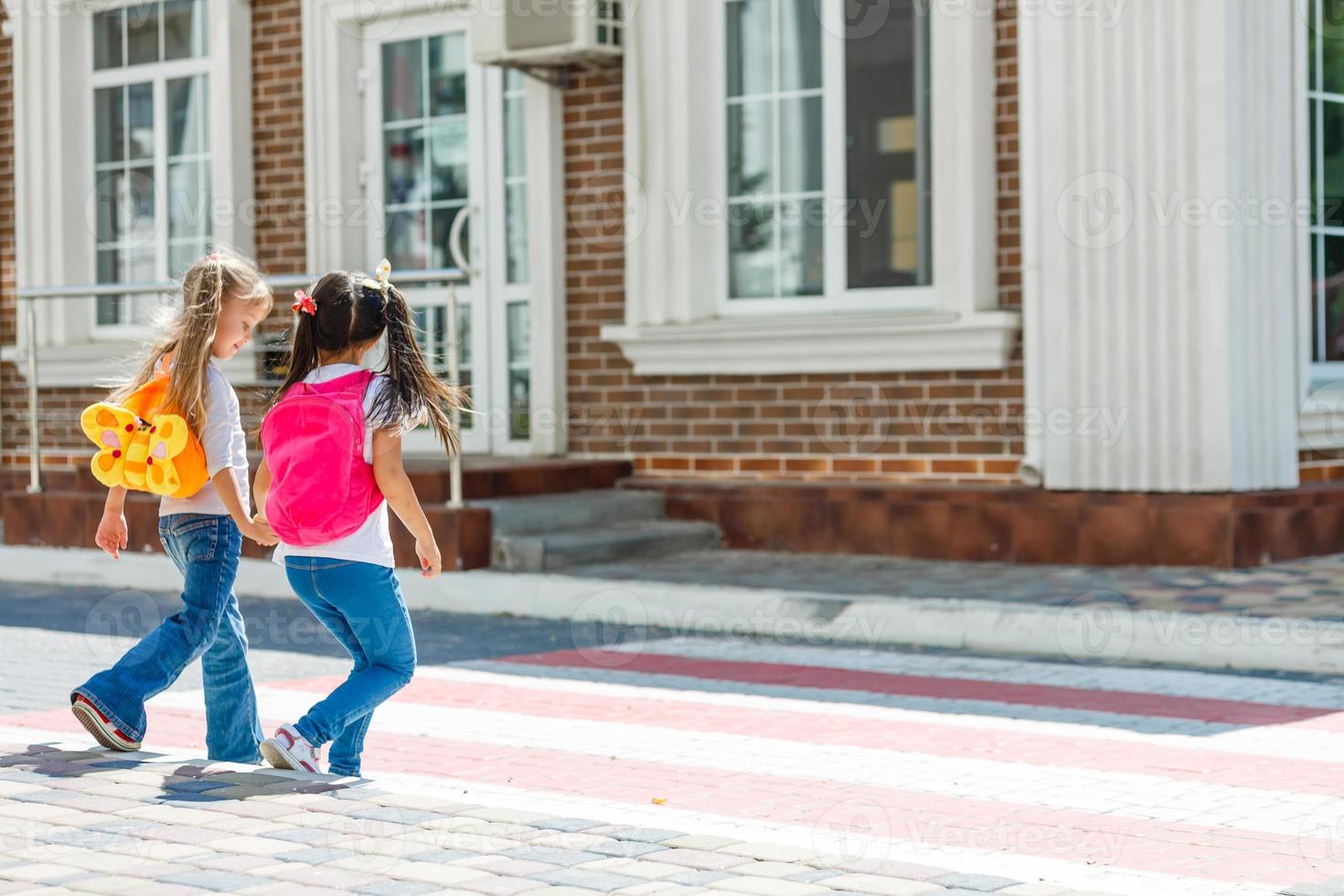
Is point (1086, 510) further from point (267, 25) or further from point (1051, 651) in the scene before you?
point (267, 25)

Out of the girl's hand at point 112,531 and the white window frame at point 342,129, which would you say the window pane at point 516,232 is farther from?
the girl's hand at point 112,531

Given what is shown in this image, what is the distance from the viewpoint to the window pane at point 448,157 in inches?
526

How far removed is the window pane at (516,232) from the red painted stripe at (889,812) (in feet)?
22.4

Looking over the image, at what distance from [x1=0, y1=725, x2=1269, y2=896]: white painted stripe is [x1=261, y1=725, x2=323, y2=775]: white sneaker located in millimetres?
203

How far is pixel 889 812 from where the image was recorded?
208 inches

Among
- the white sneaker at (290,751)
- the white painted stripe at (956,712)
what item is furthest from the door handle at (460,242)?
the white sneaker at (290,751)

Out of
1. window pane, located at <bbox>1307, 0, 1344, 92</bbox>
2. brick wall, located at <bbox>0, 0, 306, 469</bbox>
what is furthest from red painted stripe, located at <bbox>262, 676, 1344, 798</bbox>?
brick wall, located at <bbox>0, 0, 306, 469</bbox>

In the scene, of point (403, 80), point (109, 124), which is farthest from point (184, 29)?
point (403, 80)

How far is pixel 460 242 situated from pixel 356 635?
8.15 metres

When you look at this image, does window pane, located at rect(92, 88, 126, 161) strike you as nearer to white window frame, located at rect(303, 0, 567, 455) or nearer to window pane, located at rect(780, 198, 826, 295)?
white window frame, located at rect(303, 0, 567, 455)

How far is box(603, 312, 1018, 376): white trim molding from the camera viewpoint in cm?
1086

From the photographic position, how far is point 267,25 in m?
14.0

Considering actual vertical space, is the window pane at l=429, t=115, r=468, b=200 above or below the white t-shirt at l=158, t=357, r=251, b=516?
above

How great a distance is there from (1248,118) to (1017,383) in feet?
5.96
